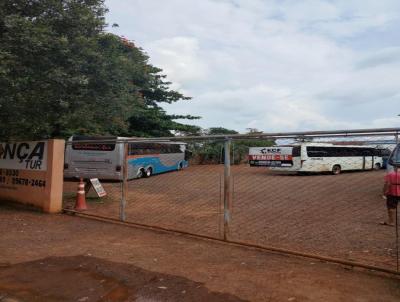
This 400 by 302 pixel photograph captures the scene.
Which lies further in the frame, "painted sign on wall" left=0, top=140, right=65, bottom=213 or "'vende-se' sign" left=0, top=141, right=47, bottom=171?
"'vende-se' sign" left=0, top=141, right=47, bottom=171

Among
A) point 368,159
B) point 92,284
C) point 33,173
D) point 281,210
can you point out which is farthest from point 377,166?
point 33,173

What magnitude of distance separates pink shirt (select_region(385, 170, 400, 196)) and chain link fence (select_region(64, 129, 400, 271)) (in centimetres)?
19

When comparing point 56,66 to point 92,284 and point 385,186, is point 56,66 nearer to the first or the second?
point 92,284

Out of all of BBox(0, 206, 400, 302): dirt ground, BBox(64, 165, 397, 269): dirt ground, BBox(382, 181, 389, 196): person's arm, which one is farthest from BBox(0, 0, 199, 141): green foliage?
BBox(382, 181, 389, 196): person's arm

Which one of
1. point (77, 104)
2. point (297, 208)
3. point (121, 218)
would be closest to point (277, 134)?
point (121, 218)

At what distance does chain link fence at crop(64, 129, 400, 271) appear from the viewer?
6.28 meters

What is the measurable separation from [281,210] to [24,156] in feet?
23.4

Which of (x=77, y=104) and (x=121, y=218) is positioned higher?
(x=77, y=104)

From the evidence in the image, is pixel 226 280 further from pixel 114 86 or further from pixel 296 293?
pixel 114 86

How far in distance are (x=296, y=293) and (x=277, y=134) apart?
2.39 meters

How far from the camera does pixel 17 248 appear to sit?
702cm

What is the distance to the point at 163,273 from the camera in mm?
5633

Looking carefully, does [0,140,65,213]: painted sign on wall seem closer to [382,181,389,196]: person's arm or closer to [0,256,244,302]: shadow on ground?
[0,256,244,302]: shadow on ground

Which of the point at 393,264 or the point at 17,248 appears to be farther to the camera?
the point at 17,248
